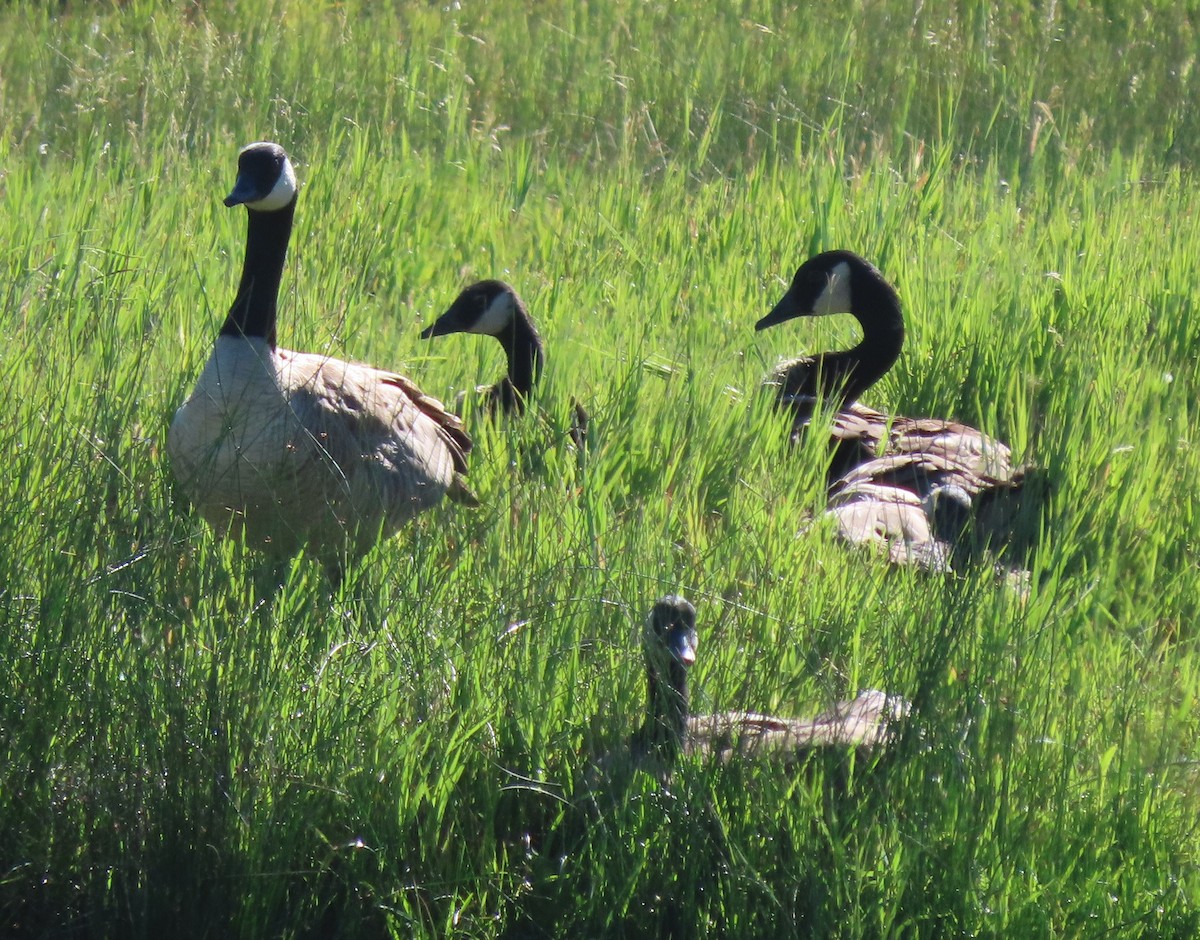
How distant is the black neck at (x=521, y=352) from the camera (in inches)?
221

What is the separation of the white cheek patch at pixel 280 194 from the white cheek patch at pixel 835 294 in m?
2.30

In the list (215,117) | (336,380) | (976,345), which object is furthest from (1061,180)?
(336,380)

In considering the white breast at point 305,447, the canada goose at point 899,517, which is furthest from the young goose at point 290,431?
the canada goose at point 899,517

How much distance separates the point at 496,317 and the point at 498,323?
0.08 feet

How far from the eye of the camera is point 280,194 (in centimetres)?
473

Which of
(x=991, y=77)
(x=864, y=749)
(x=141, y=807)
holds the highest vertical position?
(x=991, y=77)

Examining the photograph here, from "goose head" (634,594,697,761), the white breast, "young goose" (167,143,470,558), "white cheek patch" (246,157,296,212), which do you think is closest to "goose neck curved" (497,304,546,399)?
"young goose" (167,143,470,558)

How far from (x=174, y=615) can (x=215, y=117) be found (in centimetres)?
544

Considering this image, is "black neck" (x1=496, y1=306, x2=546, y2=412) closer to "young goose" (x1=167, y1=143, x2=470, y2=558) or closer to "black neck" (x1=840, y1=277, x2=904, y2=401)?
"young goose" (x1=167, y1=143, x2=470, y2=558)

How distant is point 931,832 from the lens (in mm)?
2873

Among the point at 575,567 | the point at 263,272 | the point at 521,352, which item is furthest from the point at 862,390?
the point at 575,567

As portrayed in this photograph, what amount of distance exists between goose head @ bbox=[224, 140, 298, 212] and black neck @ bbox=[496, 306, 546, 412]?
115cm

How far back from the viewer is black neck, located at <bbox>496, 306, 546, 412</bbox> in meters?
5.60

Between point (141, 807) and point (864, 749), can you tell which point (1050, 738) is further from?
point (141, 807)
